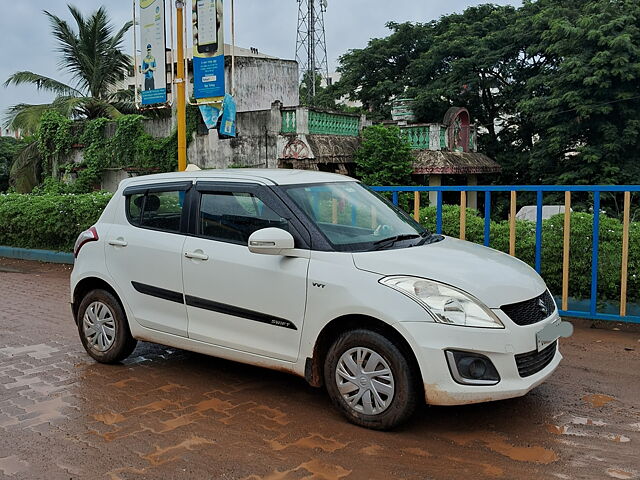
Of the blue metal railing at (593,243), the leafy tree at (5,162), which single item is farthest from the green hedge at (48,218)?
the leafy tree at (5,162)

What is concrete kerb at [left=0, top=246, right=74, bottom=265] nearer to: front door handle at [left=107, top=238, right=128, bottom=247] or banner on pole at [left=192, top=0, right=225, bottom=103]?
banner on pole at [left=192, top=0, right=225, bottom=103]

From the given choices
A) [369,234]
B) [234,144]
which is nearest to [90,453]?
[369,234]

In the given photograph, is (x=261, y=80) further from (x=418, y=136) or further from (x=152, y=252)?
(x=152, y=252)

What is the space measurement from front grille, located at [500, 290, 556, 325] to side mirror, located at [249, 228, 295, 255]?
4.76ft

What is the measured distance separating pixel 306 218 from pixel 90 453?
204 centimetres

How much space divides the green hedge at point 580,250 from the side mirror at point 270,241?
12.8 ft

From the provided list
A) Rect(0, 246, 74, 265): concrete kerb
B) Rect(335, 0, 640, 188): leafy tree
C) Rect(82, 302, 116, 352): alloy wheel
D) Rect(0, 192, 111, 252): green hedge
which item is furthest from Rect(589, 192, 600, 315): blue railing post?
Rect(335, 0, 640, 188): leafy tree

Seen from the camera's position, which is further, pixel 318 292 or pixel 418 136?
pixel 418 136

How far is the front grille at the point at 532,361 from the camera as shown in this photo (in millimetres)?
3918

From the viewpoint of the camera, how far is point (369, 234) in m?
4.59

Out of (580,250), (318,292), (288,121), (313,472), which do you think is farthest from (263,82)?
(313,472)

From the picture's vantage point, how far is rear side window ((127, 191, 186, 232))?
5.17 metres

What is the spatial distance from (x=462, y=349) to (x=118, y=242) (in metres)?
3.09

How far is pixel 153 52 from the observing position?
14.1m
